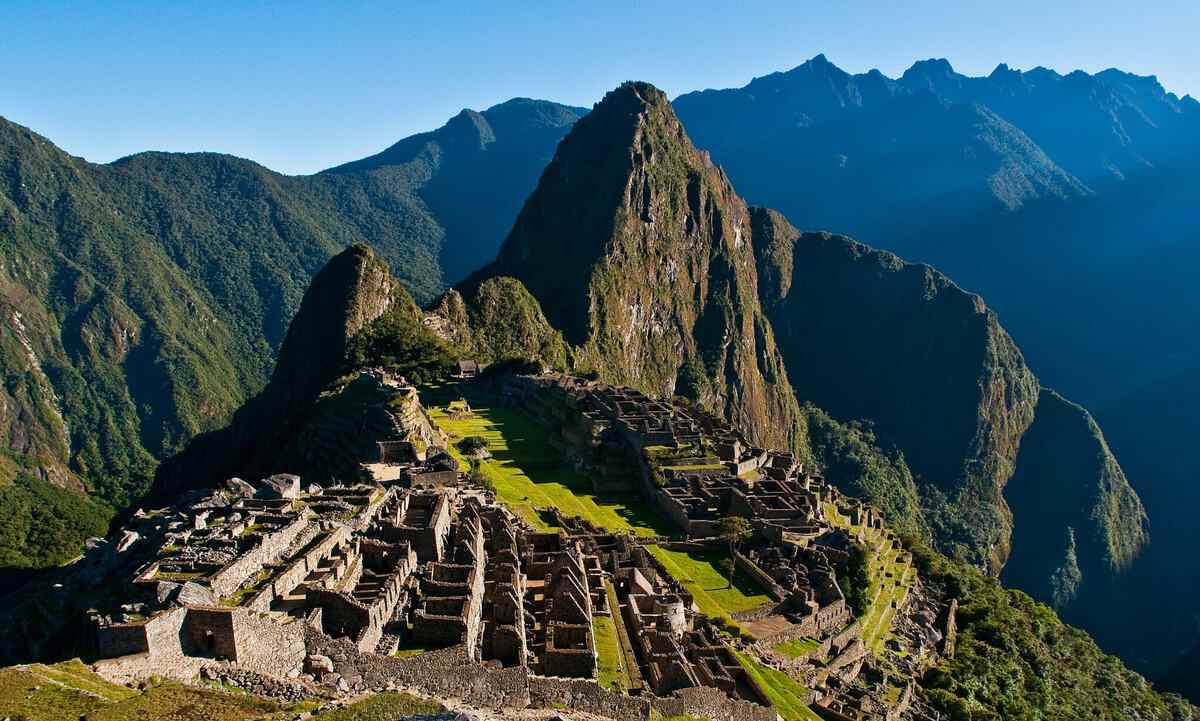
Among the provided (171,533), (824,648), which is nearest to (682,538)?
(824,648)

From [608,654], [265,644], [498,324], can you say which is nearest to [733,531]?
[608,654]

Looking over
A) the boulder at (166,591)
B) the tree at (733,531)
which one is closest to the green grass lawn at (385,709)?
the boulder at (166,591)

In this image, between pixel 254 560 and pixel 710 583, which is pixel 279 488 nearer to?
pixel 254 560

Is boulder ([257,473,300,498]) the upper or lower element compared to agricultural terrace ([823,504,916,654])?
upper

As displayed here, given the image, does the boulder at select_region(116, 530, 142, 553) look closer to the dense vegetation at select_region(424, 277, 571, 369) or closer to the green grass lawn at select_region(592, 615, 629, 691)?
the green grass lawn at select_region(592, 615, 629, 691)

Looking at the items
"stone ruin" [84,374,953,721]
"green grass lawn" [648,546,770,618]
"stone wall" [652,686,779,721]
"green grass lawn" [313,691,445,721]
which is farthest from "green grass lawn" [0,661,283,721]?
"green grass lawn" [648,546,770,618]

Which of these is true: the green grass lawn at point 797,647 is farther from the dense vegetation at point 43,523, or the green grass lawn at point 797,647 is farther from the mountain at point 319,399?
the dense vegetation at point 43,523
